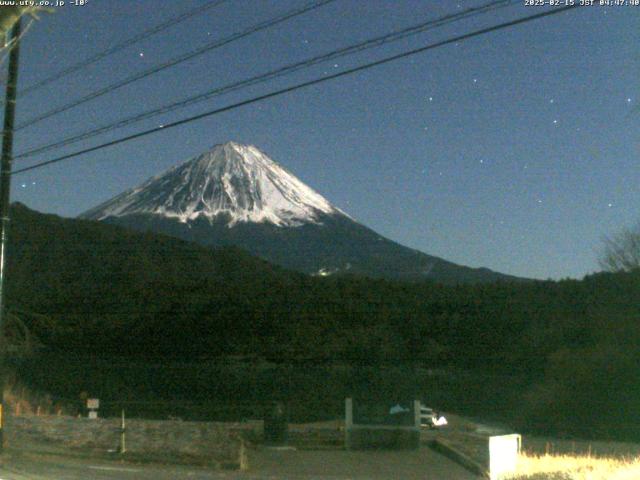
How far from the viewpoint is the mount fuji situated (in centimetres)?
14388

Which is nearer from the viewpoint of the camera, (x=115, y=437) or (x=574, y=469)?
(x=574, y=469)

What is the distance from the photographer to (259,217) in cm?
16112

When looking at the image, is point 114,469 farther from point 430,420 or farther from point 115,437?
point 430,420

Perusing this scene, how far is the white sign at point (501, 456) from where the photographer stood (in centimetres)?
1341

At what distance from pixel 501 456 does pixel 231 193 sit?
15236 cm

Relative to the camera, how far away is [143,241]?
94.7 meters

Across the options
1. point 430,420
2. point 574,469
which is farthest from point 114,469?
point 430,420

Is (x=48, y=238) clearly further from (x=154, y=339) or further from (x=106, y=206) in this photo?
(x=106, y=206)

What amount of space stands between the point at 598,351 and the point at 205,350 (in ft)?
112

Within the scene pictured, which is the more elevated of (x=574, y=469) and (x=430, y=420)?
(x=574, y=469)

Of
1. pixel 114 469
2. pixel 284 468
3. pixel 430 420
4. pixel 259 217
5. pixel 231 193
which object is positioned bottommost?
pixel 430 420

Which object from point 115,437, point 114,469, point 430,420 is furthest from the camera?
point 430,420

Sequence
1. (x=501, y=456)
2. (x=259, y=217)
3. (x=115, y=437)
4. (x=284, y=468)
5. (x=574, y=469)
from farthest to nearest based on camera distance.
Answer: (x=259, y=217), (x=115, y=437), (x=284, y=468), (x=501, y=456), (x=574, y=469)

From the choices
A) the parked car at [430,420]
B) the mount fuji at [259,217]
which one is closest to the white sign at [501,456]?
the parked car at [430,420]
